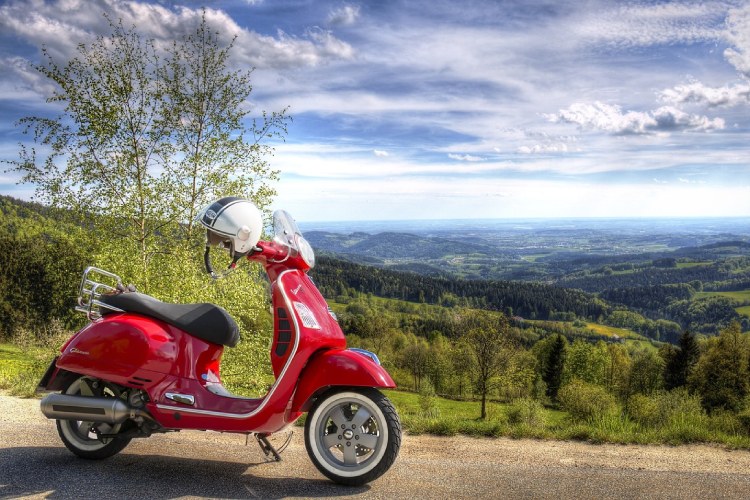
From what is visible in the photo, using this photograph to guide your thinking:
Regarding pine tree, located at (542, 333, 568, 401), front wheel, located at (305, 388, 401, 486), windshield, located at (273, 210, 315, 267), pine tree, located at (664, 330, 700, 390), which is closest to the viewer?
front wheel, located at (305, 388, 401, 486)

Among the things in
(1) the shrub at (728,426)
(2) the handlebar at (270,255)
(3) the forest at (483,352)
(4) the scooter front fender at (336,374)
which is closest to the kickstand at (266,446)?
(4) the scooter front fender at (336,374)

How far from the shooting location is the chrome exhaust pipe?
13.7 ft

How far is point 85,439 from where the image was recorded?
456 centimetres

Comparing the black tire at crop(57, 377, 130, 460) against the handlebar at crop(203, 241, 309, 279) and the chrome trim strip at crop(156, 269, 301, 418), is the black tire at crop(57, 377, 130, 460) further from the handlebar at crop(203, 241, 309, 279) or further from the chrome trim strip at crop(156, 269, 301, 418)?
the handlebar at crop(203, 241, 309, 279)

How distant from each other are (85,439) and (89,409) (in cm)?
57

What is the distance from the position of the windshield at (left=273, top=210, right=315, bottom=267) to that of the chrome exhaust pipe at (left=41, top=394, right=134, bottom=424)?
188 cm

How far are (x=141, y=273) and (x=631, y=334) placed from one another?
514 ft

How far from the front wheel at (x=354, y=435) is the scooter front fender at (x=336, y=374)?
0.38 feet

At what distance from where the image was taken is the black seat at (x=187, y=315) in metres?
4.39

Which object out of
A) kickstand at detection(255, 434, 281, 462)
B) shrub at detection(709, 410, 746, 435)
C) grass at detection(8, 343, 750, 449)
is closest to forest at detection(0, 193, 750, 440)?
shrub at detection(709, 410, 746, 435)

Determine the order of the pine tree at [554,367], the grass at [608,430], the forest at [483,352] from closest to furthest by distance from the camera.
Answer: the grass at [608,430], the forest at [483,352], the pine tree at [554,367]

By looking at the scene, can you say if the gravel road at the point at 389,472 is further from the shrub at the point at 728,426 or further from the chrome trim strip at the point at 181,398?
the shrub at the point at 728,426

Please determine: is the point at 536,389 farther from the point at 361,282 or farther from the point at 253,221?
the point at 361,282

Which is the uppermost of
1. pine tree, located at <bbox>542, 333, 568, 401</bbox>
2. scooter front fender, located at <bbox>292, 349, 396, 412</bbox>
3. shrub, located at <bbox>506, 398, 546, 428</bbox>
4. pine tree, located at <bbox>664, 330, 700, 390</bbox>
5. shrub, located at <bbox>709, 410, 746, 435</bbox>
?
scooter front fender, located at <bbox>292, 349, 396, 412</bbox>
